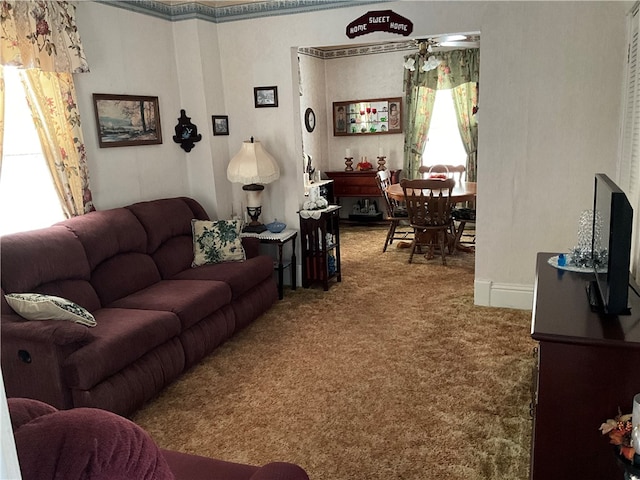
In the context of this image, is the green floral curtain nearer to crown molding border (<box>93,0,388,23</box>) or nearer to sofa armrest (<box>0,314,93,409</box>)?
crown molding border (<box>93,0,388,23</box>)

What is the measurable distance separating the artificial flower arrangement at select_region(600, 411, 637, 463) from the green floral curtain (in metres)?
5.88

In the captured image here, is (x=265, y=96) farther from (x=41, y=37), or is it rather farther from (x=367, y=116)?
(x=367, y=116)

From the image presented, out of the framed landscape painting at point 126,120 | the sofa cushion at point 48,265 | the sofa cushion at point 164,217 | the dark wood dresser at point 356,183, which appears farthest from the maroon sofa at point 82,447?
the dark wood dresser at point 356,183

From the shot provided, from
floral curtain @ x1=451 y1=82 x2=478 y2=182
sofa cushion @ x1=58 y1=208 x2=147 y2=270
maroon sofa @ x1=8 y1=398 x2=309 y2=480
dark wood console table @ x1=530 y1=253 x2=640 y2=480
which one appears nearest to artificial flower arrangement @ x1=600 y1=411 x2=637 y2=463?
dark wood console table @ x1=530 y1=253 x2=640 y2=480

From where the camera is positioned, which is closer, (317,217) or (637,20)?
(637,20)

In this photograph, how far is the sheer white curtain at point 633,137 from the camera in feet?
8.07

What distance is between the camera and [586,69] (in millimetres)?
3666

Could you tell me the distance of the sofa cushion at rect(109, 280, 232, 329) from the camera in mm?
3194

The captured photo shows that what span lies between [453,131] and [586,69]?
3.76 meters

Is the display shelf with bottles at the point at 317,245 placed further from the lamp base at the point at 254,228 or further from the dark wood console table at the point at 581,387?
the dark wood console table at the point at 581,387

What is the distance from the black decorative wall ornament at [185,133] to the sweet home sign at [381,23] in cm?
165

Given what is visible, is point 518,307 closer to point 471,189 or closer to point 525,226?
point 525,226

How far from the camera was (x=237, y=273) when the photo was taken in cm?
381

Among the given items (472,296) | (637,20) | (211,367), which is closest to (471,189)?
(472,296)
